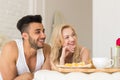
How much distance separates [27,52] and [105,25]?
740 mm

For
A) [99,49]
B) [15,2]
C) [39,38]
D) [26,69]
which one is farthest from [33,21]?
[15,2]

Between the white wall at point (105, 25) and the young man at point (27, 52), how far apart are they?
0.51 metres

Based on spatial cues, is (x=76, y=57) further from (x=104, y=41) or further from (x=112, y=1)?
(x=112, y=1)

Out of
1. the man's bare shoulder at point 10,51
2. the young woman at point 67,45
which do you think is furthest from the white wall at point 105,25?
the man's bare shoulder at point 10,51

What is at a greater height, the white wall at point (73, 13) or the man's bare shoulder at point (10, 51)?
the white wall at point (73, 13)

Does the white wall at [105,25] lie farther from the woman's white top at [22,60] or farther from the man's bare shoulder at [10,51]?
the man's bare shoulder at [10,51]

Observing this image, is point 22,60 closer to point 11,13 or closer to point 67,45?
point 67,45

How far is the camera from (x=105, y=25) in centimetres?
221

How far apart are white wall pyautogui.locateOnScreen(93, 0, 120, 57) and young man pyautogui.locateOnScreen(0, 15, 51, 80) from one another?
0.51m

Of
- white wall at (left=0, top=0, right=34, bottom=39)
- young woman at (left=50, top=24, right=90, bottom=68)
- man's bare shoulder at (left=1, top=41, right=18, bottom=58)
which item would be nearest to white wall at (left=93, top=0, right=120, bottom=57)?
young woman at (left=50, top=24, right=90, bottom=68)

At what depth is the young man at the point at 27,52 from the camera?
67.9 inches

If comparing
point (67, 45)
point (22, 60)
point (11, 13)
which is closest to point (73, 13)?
point (11, 13)

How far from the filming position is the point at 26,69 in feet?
5.81

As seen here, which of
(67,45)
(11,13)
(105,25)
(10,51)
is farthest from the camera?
(11,13)
